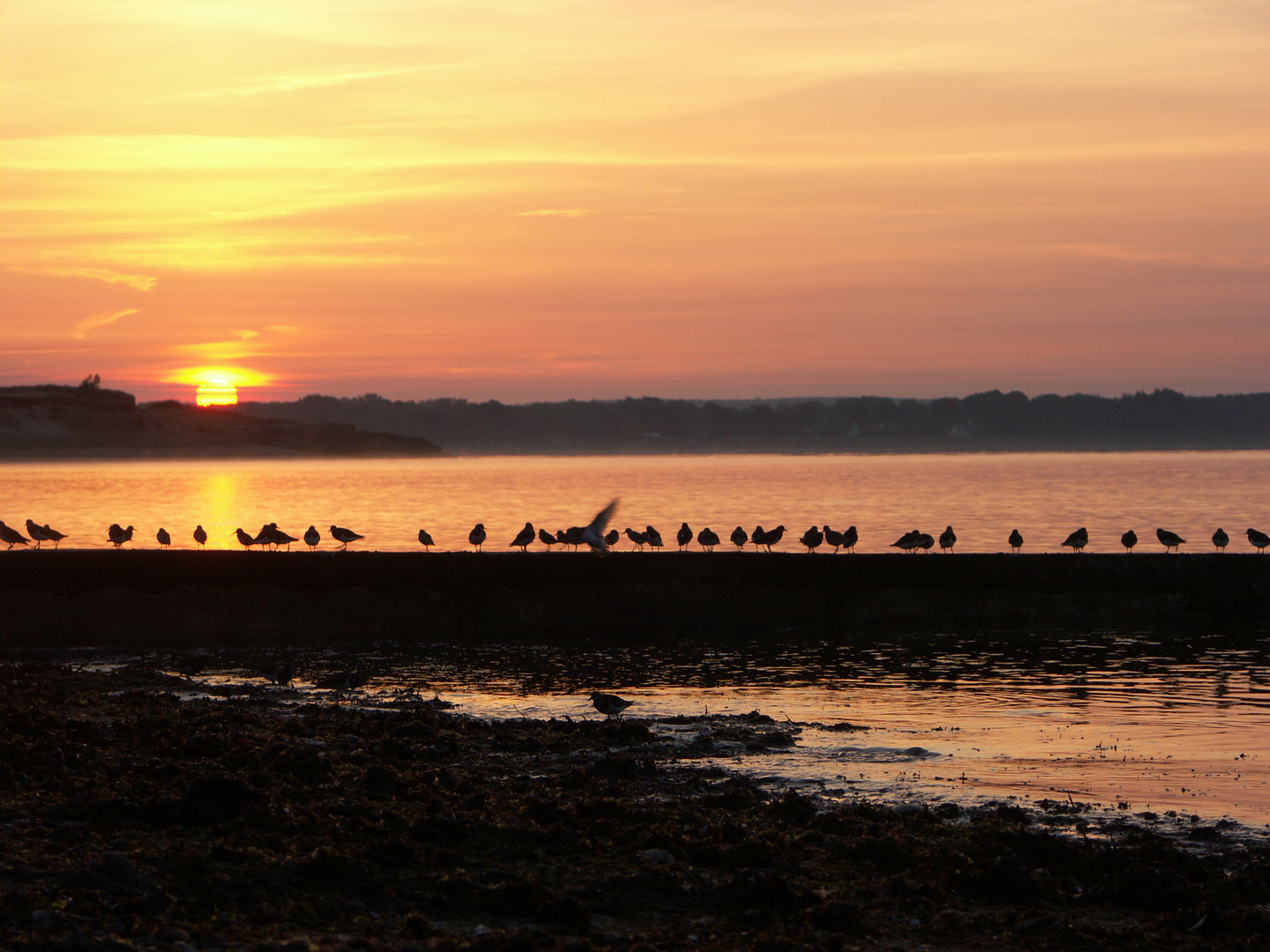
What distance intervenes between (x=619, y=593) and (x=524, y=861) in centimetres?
2130

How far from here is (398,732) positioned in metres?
18.6

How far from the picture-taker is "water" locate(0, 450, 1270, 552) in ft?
199

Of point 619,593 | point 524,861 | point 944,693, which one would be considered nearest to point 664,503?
point 619,593

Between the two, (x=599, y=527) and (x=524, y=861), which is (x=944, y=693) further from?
(x=524, y=861)

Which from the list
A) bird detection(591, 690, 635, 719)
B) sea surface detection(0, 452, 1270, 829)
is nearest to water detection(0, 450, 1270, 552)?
sea surface detection(0, 452, 1270, 829)

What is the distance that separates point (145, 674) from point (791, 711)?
12438 millimetres

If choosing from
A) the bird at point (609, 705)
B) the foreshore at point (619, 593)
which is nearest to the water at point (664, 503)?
the foreshore at point (619, 593)

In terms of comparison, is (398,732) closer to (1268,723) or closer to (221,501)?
(1268,723)

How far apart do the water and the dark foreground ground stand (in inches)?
1362

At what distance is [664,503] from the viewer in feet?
277

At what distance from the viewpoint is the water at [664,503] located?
60.6m

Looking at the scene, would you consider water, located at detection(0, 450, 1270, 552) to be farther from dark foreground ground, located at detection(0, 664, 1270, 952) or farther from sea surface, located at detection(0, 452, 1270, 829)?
dark foreground ground, located at detection(0, 664, 1270, 952)

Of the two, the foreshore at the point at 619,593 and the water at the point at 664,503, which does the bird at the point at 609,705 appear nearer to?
the foreshore at the point at 619,593

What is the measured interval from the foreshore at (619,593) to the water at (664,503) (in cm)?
1583
